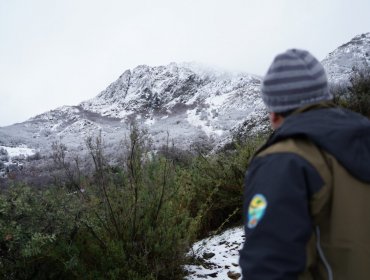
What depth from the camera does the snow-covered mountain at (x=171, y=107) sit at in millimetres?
34938

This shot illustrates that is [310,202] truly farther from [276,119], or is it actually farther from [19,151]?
[19,151]

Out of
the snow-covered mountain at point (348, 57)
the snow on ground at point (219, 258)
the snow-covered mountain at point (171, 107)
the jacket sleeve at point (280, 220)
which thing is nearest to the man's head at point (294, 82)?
the jacket sleeve at point (280, 220)

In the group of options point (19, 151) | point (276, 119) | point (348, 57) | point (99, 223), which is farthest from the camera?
point (19, 151)

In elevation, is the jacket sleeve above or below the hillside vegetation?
above

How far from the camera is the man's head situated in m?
1.39

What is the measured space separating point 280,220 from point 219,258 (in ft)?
10.1

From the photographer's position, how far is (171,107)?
8012cm

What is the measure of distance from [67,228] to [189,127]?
4973cm

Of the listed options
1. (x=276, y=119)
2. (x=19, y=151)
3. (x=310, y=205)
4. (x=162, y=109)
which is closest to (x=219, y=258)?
(x=276, y=119)

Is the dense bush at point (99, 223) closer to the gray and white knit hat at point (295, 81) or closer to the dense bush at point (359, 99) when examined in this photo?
the gray and white knit hat at point (295, 81)

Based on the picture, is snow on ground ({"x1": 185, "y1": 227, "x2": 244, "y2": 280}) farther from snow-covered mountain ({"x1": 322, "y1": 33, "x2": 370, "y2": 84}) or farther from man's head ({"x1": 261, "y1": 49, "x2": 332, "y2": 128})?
snow-covered mountain ({"x1": 322, "y1": 33, "x2": 370, "y2": 84})

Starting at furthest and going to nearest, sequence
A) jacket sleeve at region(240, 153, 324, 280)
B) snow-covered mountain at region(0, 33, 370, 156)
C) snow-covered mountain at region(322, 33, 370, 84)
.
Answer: snow-covered mountain at region(0, 33, 370, 156) < snow-covered mountain at region(322, 33, 370, 84) < jacket sleeve at region(240, 153, 324, 280)

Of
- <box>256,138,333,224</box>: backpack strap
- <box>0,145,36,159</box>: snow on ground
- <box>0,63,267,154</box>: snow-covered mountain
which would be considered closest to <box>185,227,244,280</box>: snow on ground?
<box>256,138,333,224</box>: backpack strap

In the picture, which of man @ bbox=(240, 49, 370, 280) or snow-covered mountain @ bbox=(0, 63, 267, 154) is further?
snow-covered mountain @ bbox=(0, 63, 267, 154)
